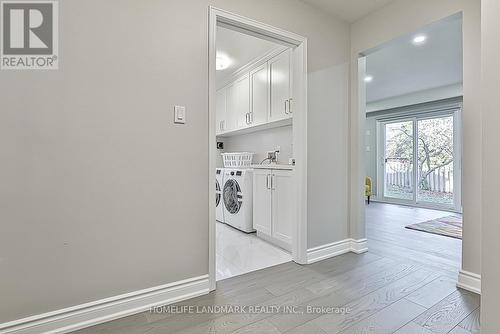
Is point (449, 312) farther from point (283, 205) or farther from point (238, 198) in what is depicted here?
point (238, 198)

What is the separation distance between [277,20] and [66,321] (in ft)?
8.61

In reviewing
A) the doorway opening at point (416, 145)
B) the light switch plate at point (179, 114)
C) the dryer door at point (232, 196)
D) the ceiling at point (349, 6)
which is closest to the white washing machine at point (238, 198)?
the dryer door at point (232, 196)

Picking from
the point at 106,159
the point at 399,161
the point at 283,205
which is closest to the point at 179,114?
the point at 106,159

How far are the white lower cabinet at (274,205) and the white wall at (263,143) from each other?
62 cm

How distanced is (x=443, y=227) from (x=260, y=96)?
3.35 meters

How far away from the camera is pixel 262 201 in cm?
304

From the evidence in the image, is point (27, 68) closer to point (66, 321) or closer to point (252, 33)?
point (66, 321)

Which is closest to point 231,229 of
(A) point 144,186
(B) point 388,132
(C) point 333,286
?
(C) point 333,286

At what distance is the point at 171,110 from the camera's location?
5.59 ft

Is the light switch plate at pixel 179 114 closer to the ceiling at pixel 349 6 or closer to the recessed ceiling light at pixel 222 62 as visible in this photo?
the ceiling at pixel 349 6

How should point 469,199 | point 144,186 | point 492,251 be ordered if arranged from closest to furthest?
point 492,251, point 144,186, point 469,199

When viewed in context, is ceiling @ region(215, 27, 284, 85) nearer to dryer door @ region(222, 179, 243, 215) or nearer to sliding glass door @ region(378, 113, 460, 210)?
dryer door @ region(222, 179, 243, 215)

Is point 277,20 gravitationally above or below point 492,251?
above

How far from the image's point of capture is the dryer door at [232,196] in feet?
11.4
